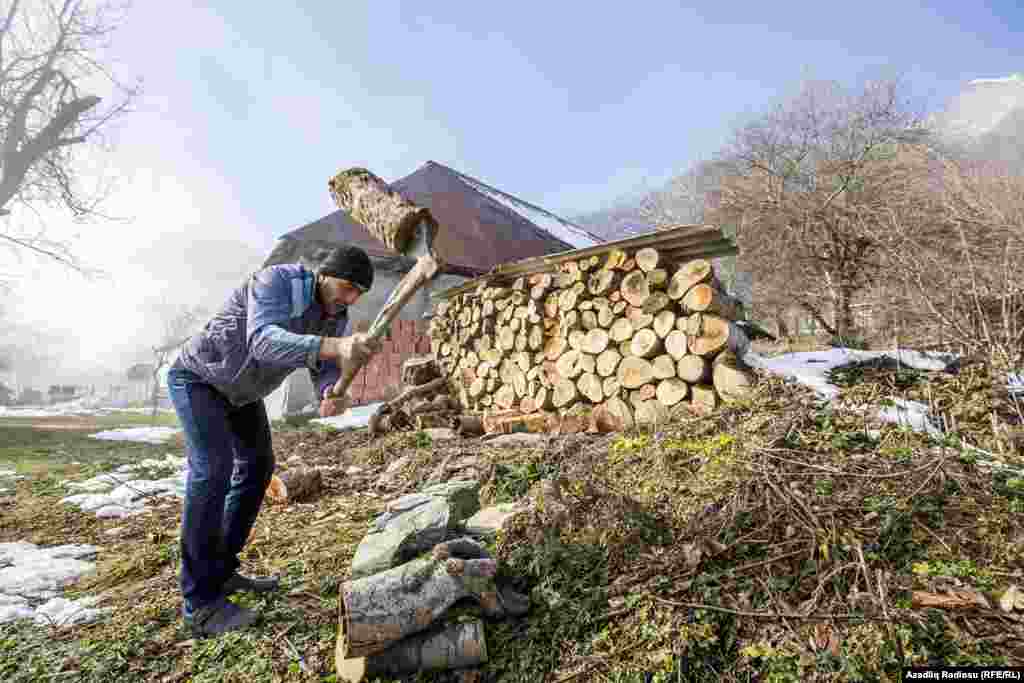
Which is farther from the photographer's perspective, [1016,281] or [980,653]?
[1016,281]

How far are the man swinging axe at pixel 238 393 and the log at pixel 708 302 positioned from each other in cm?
279

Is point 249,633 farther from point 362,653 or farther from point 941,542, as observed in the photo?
point 941,542

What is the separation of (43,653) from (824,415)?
398 cm

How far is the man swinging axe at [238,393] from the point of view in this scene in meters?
1.83

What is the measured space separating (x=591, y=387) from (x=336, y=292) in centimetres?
302

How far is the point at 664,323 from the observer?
13.5 ft

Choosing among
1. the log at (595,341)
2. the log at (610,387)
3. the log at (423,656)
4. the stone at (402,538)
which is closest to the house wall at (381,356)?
the log at (595,341)

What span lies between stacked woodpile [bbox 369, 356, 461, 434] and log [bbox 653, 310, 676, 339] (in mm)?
2850

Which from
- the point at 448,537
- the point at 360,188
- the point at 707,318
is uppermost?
the point at 360,188

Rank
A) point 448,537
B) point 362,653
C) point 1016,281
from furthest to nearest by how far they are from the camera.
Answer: point 1016,281 → point 448,537 → point 362,653

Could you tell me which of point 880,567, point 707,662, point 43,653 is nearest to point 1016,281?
point 880,567

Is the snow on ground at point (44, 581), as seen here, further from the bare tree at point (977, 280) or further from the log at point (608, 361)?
the bare tree at point (977, 280)

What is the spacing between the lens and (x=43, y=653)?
1.80 metres

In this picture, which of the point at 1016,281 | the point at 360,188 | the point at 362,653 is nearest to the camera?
the point at 362,653
